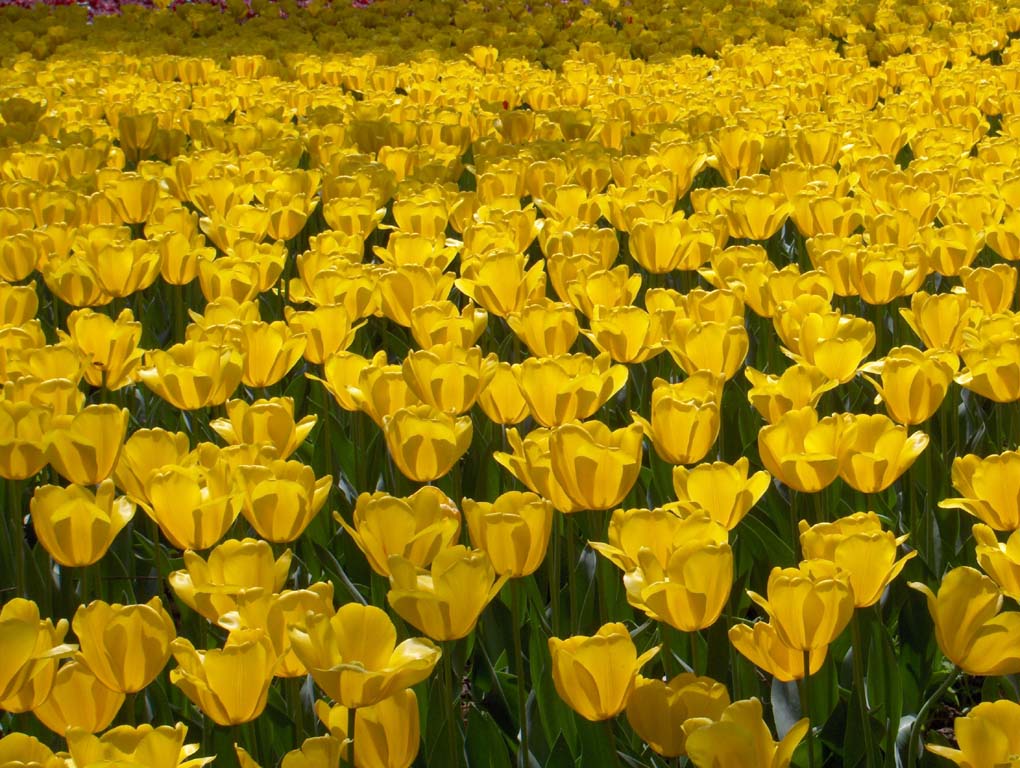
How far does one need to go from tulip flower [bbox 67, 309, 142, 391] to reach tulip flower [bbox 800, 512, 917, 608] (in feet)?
4.74

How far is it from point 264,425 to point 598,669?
0.85 m

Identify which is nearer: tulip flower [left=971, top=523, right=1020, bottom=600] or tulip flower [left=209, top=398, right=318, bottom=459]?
tulip flower [left=971, top=523, right=1020, bottom=600]

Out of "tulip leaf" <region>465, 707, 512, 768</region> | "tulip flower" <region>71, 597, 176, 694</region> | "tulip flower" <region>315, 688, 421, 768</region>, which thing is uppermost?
"tulip flower" <region>71, 597, 176, 694</region>

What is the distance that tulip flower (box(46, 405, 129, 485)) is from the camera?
2006mm

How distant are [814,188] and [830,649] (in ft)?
6.18

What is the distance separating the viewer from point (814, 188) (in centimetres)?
366

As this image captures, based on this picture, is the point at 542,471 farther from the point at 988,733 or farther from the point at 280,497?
the point at 988,733

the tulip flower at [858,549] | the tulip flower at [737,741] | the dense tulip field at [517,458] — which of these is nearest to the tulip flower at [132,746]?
the dense tulip field at [517,458]

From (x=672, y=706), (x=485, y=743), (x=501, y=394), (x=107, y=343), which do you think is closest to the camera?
(x=672, y=706)

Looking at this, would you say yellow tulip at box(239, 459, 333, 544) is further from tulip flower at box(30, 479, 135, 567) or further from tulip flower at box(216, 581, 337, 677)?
tulip flower at box(216, 581, 337, 677)

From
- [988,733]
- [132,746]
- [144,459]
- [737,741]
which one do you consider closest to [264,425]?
[144,459]

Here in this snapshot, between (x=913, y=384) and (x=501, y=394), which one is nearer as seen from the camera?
(x=913, y=384)

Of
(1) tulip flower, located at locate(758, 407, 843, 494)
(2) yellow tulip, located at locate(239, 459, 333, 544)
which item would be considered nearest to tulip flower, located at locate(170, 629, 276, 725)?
(2) yellow tulip, located at locate(239, 459, 333, 544)

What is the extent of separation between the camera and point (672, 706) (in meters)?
1.43
